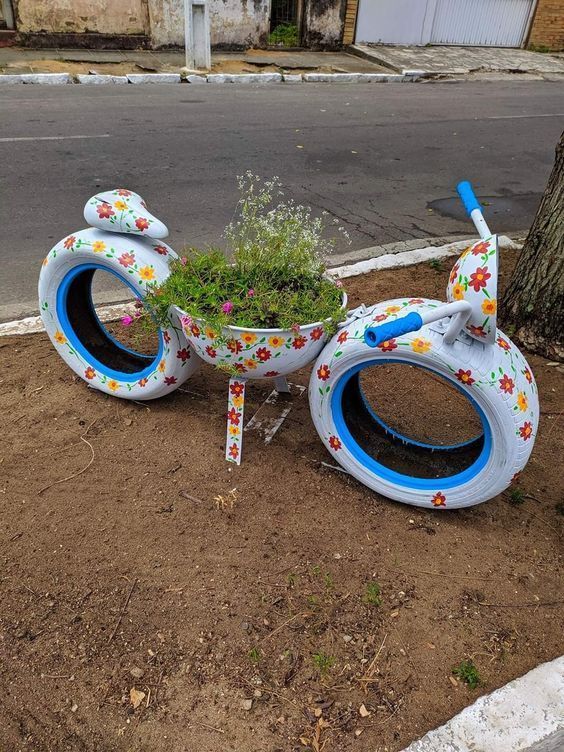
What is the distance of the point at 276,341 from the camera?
2.41 meters

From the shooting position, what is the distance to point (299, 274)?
8.70ft

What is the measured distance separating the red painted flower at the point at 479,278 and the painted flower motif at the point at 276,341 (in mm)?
746

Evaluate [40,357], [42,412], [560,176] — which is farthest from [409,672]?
[560,176]

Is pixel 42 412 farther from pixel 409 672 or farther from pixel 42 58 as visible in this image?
pixel 42 58

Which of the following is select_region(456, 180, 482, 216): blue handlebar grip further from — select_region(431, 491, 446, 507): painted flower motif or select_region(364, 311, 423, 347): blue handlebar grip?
select_region(431, 491, 446, 507): painted flower motif

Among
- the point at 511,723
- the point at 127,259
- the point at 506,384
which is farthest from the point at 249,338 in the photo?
the point at 511,723

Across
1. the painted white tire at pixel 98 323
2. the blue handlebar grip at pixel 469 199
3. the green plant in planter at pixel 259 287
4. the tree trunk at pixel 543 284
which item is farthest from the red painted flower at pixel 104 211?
the tree trunk at pixel 543 284

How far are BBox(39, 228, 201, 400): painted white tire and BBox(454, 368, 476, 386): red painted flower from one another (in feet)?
4.12

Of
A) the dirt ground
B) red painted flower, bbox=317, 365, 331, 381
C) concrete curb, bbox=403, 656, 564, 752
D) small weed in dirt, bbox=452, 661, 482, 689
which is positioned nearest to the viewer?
concrete curb, bbox=403, 656, 564, 752

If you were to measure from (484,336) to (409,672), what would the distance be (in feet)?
3.94

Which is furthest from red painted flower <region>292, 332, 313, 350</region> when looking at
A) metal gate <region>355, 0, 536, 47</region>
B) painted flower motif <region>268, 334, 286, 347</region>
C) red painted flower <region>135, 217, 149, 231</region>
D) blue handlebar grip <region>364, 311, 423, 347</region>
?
metal gate <region>355, 0, 536, 47</region>

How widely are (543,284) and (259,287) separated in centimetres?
198

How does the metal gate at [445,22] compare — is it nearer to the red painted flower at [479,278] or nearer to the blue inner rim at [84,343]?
the blue inner rim at [84,343]

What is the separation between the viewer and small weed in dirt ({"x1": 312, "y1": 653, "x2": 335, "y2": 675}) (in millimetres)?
2035
